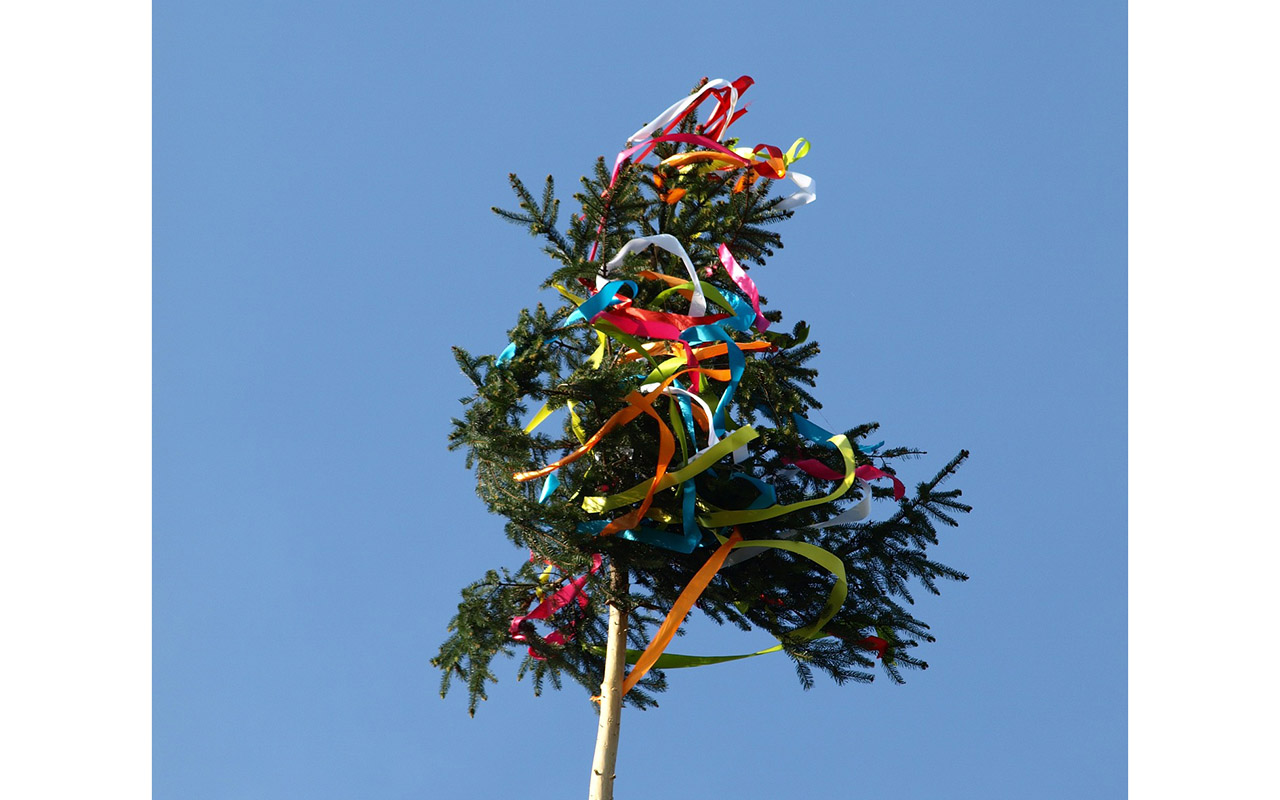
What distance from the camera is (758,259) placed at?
717cm

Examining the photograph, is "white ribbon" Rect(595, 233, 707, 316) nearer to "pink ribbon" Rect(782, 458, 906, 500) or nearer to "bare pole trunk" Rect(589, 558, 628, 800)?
"pink ribbon" Rect(782, 458, 906, 500)

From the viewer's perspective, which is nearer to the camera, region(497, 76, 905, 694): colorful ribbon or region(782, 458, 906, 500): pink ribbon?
region(497, 76, 905, 694): colorful ribbon

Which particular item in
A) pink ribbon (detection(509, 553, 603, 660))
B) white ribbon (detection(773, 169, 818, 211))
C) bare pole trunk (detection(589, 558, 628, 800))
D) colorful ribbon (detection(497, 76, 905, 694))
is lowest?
bare pole trunk (detection(589, 558, 628, 800))

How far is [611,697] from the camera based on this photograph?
20.3 ft

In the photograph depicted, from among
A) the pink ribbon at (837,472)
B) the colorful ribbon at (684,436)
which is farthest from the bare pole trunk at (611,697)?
the pink ribbon at (837,472)

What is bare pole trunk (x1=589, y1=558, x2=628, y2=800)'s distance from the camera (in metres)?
6.02

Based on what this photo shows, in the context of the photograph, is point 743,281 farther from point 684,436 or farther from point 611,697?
point 611,697

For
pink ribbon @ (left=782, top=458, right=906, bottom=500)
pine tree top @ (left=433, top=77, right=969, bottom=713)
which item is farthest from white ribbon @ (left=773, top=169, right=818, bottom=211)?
pink ribbon @ (left=782, top=458, right=906, bottom=500)

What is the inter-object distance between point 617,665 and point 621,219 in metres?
2.20

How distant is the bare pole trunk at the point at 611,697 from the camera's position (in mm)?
6023

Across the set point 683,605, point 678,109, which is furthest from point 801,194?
point 683,605

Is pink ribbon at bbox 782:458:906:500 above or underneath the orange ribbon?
above

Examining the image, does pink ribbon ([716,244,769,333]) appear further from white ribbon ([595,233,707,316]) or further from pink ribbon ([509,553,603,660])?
pink ribbon ([509,553,603,660])

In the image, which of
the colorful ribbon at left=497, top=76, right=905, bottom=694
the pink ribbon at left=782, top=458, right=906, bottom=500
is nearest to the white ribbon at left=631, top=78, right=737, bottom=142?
the colorful ribbon at left=497, top=76, right=905, bottom=694
